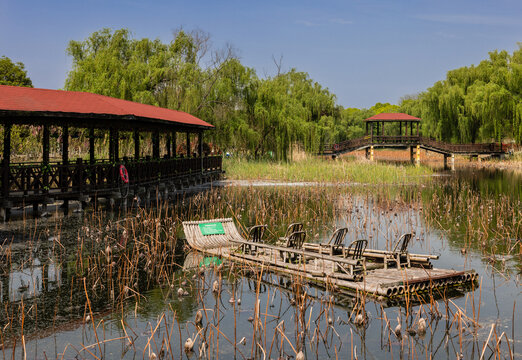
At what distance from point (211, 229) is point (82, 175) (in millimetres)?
7118

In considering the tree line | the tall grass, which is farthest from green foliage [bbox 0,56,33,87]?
the tall grass

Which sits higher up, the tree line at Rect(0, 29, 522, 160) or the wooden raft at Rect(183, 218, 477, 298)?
the tree line at Rect(0, 29, 522, 160)

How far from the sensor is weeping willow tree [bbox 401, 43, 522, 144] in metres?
49.2

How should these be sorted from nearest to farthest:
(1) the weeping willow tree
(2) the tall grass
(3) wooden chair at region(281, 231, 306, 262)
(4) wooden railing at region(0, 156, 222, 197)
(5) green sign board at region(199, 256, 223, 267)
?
(3) wooden chair at region(281, 231, 306, 262) < (5) green sign board at region(199, 256, 223, 267) < (4) wooden railing at region(0, 156, 222, 197) < (2) the tall grass < (1) the weeping willow tree

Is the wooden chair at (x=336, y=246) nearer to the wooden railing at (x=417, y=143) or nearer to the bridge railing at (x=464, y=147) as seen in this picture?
the wooden railing at (x=417, y=143)

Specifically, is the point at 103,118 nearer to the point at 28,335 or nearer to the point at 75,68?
the point at 28,335

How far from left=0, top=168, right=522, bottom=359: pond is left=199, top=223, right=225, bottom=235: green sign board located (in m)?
0.70

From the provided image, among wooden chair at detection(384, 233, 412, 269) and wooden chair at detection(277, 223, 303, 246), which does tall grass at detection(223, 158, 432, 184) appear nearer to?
wooden chair at detection(277, 223, 303, 246)

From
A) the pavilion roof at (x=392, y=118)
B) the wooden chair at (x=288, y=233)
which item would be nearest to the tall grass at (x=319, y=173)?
the pavilion roof at (x=392, y=118)

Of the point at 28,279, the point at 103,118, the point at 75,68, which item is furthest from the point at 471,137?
the point at 28,279

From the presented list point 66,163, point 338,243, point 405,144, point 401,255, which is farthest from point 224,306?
point 405,144

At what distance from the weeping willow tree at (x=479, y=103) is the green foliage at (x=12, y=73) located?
1572 inches

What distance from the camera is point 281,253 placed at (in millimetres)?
12273

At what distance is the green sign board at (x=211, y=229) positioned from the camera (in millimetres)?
14328
